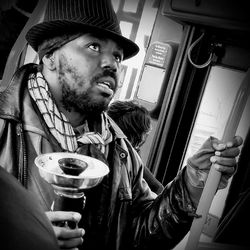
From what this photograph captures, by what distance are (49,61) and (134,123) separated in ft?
4.91

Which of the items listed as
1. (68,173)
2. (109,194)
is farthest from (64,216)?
(109,194)

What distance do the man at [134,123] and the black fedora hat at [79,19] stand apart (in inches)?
56.3

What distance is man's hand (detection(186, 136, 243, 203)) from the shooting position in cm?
136

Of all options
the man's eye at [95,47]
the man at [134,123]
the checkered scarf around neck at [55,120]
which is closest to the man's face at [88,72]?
the man's eye at [95,47]

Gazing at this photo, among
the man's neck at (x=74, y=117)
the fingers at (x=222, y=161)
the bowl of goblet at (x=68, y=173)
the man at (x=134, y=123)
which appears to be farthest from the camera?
the man at (x=134, y=123)

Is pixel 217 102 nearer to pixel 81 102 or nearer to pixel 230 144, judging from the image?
pixel 81 102

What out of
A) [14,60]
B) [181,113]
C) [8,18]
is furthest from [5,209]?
[8,18]

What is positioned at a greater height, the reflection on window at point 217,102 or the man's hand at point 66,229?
the reflection on window at point 217,102

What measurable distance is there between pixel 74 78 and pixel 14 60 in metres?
1.19

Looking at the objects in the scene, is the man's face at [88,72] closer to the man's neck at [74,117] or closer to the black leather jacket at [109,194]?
the man's neck at [74,117]

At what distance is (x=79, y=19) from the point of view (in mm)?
1875

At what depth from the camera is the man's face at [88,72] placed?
1.89 m

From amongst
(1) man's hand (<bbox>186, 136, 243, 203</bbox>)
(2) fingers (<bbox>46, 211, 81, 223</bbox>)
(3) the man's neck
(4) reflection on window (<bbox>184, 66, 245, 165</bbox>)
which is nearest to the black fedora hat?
(3) the man's neck

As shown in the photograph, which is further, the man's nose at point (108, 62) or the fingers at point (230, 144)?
the man's nose at point (108, 62)
